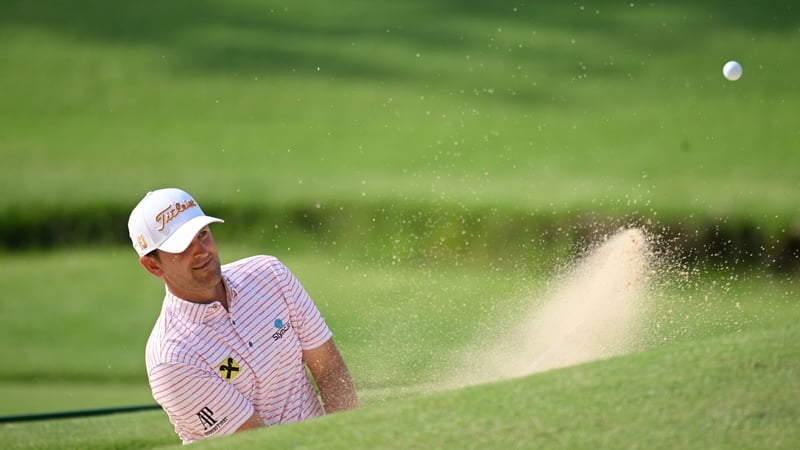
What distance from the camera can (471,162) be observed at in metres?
5.74

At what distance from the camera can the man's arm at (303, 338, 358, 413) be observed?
7.63ft

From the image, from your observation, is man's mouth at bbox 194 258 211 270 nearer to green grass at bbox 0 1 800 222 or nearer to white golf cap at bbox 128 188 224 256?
white golf cap at bbox 128 188 224 256

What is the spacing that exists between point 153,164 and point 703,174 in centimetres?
296

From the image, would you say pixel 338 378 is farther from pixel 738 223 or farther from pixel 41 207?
pixel 41 207

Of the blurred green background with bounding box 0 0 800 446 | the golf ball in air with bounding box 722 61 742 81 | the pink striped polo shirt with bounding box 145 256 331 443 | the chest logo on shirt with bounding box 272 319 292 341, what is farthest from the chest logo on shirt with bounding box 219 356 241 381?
the golf ball in air with bounding box 722 61 742 81

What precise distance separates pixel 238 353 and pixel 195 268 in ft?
0.63

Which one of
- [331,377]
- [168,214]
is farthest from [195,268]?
[331,377]

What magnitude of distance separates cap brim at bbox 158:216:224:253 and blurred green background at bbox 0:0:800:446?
130 cm

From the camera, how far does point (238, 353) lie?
2.15 m

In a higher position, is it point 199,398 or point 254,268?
point 254,268

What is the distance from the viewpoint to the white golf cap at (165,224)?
212 centimetres

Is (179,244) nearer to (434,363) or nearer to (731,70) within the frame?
(434,363)

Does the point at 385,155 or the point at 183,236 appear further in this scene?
the point at 385,155

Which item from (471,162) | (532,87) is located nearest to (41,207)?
(471,162)
